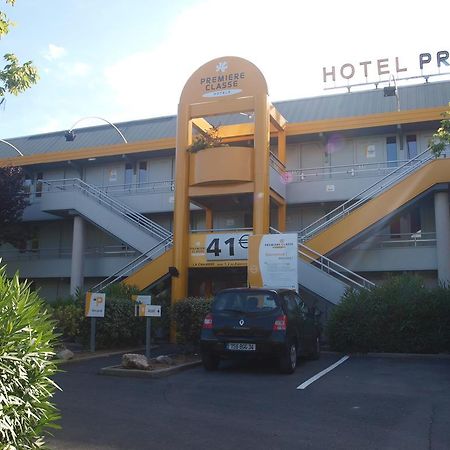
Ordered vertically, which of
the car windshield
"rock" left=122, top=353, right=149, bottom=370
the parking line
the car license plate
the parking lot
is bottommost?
the parking lot

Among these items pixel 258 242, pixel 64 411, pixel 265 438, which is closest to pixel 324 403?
pixel 265 438

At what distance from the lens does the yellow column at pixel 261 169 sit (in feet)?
61.5

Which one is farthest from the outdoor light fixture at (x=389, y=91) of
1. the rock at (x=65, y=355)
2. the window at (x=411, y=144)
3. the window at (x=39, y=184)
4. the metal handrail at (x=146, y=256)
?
the rock at (x=65, y=355)

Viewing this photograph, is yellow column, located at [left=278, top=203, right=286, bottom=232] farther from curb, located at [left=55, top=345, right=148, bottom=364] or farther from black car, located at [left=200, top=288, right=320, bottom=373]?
black car, located at [left=200, top=288, right=320, bottom=373]

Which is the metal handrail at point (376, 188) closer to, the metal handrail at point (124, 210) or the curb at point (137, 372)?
the metal handrail at point (124, 210)

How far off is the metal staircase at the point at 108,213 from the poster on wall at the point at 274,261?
7561 millimetres

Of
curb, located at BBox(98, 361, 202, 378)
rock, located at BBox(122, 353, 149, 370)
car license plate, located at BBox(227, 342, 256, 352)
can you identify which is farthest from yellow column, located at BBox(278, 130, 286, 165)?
rock, located at BBox(122, 353, 149, 370)

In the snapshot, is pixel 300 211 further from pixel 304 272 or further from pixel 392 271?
pixel 304 272

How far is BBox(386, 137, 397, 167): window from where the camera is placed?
23244 mm

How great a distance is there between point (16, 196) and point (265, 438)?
21371 mm

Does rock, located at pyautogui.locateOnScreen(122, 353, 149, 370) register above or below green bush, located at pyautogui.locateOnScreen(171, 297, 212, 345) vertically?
below

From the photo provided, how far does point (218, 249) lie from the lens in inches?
760

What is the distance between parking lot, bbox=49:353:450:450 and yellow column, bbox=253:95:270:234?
809 cm

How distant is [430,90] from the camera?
27078 millimetres
